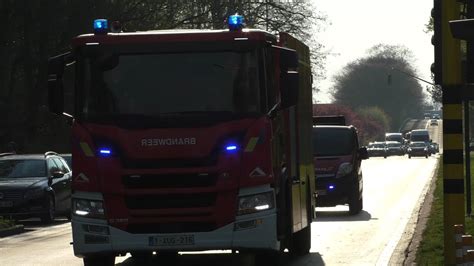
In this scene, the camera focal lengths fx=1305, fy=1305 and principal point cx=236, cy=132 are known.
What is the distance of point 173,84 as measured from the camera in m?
13.7

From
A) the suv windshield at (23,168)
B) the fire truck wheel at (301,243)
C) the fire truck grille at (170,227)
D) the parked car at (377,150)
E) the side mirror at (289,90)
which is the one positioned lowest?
the parked car at (377,150)

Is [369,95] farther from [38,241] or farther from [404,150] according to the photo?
[38,241]

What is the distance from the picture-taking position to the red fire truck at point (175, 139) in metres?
13.4

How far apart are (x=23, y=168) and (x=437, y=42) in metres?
17.1

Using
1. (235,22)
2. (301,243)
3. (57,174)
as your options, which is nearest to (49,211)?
(57,174)

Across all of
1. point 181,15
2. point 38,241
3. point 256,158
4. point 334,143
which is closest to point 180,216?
point 256,158

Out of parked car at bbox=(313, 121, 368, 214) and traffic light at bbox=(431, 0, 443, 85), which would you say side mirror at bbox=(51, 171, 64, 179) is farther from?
traffic light at bbox=(431, 0, 443, 85)

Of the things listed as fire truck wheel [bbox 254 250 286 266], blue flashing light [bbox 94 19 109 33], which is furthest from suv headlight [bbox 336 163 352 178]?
blue flashing light [bbox 94 19 109 33]

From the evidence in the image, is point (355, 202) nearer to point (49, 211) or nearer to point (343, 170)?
point (343, 170)

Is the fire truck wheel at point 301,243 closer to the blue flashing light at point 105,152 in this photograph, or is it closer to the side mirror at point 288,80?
the side mirror at point 288,80

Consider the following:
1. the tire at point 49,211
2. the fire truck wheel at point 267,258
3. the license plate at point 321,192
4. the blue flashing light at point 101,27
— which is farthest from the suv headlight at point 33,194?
the blue flashing light at point 101,27

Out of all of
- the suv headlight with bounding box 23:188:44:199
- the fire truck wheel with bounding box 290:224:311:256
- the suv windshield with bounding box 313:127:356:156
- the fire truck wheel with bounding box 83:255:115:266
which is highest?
the suv windshield with bounding box 313:127:356:156

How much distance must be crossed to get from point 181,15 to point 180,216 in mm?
45470

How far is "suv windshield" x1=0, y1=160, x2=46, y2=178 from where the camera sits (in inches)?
1175
